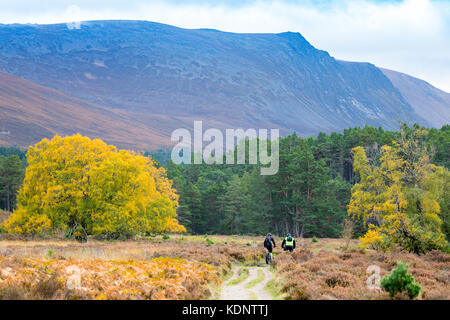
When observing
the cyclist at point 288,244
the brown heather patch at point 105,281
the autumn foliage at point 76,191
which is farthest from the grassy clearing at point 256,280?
the autumn foliage at point 76,191

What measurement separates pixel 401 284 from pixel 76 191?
3003 cm

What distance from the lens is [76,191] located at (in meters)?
36.0

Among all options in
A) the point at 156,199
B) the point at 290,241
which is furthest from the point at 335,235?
the point at 290,241

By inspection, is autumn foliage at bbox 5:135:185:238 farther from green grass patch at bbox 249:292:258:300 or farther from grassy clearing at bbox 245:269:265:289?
green grass patch at bbox 249:292:258:300

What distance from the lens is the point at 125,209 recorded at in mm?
38125

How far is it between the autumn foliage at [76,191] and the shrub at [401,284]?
28662mm

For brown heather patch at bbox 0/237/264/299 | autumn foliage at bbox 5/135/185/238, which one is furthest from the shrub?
autumn foliage at bbox 5/135/185/238

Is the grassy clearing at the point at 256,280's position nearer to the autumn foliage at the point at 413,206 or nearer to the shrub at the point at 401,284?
the shrub at the point at 401,284

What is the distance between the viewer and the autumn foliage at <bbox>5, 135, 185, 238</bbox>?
36.0 metres

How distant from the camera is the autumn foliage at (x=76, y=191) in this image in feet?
118

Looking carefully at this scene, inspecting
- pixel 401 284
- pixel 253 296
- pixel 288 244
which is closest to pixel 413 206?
pixel 288 244

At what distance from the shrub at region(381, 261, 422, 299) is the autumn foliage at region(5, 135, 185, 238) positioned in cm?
2866
